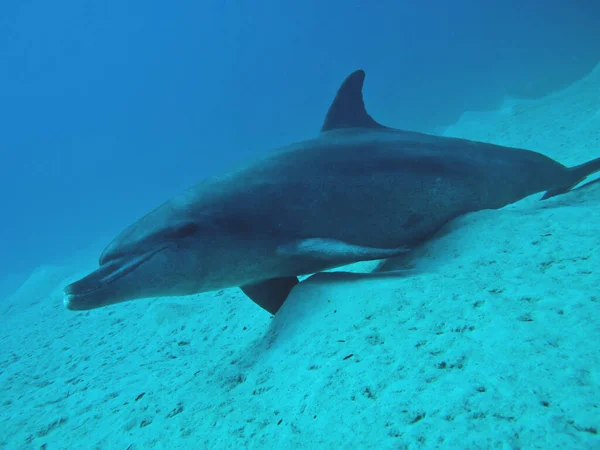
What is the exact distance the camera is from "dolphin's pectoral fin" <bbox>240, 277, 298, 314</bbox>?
→ 14.6ft

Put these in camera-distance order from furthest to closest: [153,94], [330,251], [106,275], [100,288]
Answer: [153,94] < [330,251] < [106,275] < [100,288]

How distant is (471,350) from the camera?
2.11m

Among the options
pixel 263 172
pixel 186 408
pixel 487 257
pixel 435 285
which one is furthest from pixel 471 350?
pixel 263 172

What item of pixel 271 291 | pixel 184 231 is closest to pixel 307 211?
pixel 271 291

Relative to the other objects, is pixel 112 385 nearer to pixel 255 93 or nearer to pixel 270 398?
pixel 270 398

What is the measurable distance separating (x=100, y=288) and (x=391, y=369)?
276 cm

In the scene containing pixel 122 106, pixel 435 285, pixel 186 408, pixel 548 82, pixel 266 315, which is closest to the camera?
pixel 186 408

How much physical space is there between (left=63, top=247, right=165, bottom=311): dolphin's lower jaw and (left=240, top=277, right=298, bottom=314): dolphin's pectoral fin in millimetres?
1361

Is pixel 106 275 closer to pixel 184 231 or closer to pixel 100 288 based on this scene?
pixel 100 288

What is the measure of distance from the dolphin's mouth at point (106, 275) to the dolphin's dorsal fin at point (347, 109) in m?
3.66

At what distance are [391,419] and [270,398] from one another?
932 mm

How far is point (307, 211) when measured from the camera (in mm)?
4445

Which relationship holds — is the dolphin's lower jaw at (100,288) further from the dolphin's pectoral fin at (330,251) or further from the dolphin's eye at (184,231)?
the dolphin's pectoral fin at (330,251)

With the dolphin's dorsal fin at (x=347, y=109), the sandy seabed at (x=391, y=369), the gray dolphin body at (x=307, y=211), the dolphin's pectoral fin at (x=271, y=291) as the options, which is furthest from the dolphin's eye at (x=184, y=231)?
the dolphin's dorsal fin at (x=347, y=109)
